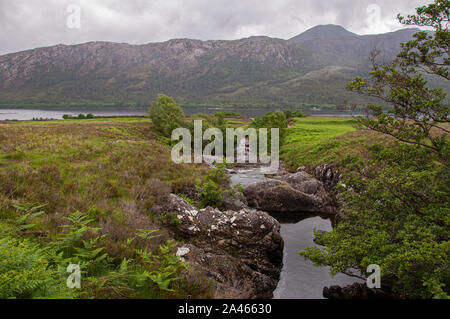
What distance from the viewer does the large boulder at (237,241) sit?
10430 mm

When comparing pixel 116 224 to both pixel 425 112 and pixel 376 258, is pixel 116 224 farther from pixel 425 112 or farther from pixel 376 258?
pixel 425 112

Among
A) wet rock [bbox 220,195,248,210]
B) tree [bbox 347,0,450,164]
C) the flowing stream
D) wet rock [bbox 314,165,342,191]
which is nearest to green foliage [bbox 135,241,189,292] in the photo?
the flowing stream

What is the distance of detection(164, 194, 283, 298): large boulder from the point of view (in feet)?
34.2

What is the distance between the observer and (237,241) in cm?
1220

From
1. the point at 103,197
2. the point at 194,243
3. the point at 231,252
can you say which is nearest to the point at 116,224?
the point at 103,197

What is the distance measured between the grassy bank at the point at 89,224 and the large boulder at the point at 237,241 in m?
1.05

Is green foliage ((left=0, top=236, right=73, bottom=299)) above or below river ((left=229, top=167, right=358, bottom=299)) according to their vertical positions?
above

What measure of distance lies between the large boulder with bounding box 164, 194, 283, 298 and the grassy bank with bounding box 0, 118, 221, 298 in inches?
41.3

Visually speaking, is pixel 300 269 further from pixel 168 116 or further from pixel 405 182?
pixel 168 116

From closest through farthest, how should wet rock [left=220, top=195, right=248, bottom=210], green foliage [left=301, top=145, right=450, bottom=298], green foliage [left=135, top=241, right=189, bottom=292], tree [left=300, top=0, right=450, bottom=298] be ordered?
green foliage [left=135, top=241, right=189, bottom=292]
green foliage [left=301, top=145, right=450, bottom=298]
tree [left=300, top=0, right=450, bottom=298]
wet rock [left=220, top=195, right=248, bottom=210]

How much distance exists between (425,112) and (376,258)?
571cm

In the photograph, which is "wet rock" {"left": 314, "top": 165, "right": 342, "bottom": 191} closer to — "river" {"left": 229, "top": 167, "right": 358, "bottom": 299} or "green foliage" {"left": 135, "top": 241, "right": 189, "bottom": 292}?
"river" {"left": 229, "top": 167, "right": 358, "bottom": 299}

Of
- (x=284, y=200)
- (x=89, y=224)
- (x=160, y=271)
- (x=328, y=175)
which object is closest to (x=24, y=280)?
(x=160, y=271)

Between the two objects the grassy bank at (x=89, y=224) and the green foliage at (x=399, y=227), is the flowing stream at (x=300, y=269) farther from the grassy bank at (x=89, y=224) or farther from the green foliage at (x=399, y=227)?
the grassy bank at (x=89, y=224)
